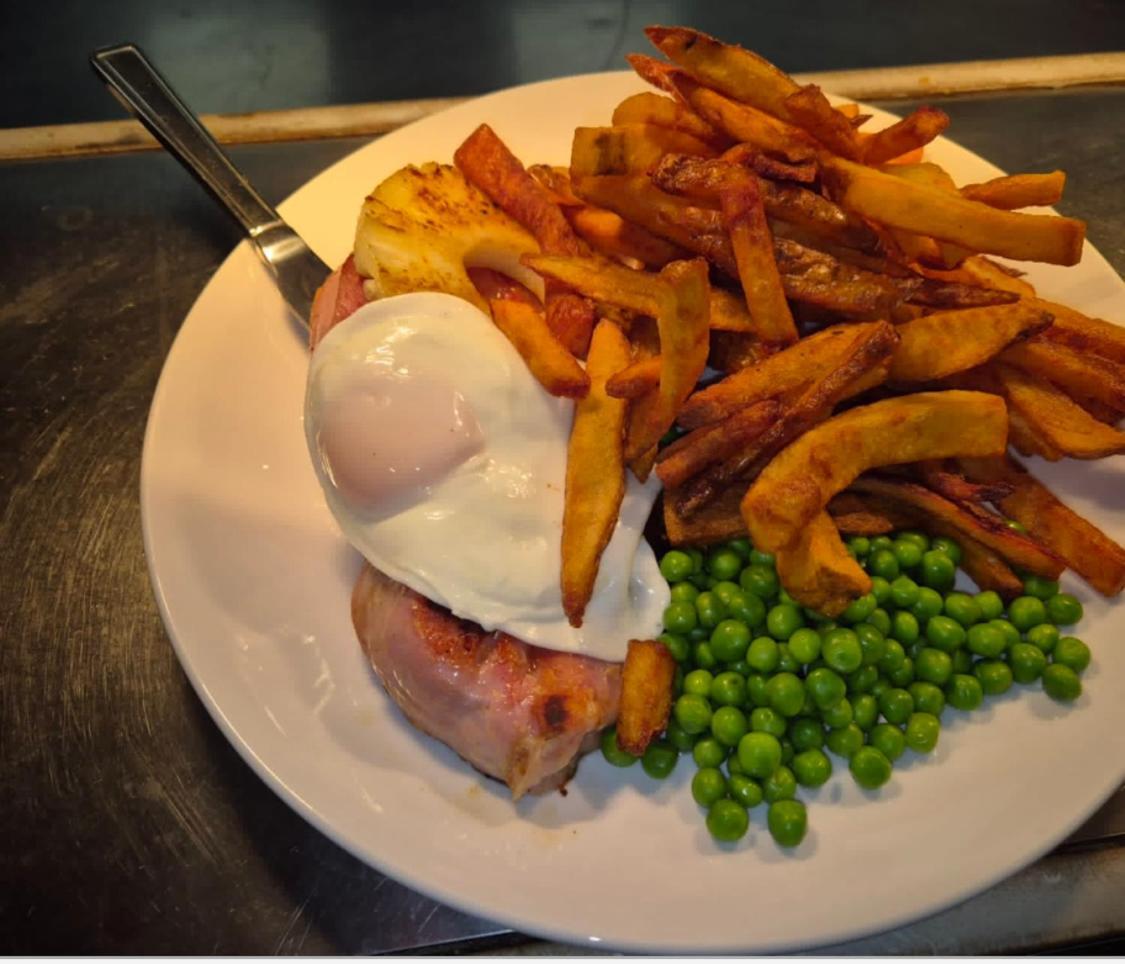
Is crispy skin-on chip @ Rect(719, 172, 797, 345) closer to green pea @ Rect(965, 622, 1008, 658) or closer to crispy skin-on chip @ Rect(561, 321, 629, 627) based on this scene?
crispy skin-on chip @ Rect(561, 321, 629, 627)

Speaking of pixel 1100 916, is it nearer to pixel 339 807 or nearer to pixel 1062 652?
pixel 1062 652

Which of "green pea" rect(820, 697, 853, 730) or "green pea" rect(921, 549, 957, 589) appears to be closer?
"green pea" rect(820, 697, 853, 730)

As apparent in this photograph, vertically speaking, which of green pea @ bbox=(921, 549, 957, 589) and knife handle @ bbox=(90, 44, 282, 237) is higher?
knife handle @ bbox=(90, 44, 282, 237)

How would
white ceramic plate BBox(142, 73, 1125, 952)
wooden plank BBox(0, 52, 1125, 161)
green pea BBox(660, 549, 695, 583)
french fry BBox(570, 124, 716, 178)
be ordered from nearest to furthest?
white ceramic plate BBox(142, 73, 1125, 952)
green pea BBox(660, 549, 695, 583)
french fry BBox(570, 124, 716, 178)
wooden plank BBox(0, 52, 1125, 161)

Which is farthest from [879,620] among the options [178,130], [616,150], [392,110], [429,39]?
[429,39]

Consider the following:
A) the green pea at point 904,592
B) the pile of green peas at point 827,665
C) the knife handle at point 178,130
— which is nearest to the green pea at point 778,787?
the pile of green peas at point 827,665

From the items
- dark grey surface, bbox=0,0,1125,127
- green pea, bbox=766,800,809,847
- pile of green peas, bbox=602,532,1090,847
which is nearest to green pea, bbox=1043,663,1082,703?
pile of green peas, bbox=602,532,1090,847
